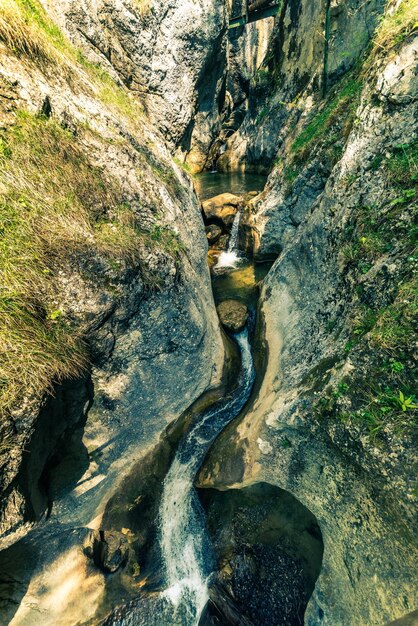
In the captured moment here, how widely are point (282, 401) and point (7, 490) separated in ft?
14.1

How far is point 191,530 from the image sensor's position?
5930mm

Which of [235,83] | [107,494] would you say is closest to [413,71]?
[107,494]

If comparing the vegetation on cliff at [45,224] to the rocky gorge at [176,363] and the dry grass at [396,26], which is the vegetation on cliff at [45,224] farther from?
the dry grass at [396,26]

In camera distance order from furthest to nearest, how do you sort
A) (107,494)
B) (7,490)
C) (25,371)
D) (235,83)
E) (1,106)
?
(235,83) < (107,494) < (1,106) < (25,371) < (7,490)

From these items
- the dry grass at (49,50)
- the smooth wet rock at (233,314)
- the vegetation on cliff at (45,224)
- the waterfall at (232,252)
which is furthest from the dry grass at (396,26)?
the waterfall at (232,252)

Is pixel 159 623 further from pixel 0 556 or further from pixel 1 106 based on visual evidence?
pixel 1 106

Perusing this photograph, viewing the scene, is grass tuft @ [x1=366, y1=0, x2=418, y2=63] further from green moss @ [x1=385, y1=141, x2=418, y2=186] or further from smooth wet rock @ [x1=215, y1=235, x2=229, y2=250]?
smooth wet rock @ [x1=215, y1=235, x2=229, y2=250]

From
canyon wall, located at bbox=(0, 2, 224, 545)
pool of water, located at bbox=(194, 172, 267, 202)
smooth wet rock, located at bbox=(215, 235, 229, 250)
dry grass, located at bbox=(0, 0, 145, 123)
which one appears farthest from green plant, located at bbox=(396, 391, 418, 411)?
pool of water, located at bbox=(194, 172, 267, 202)

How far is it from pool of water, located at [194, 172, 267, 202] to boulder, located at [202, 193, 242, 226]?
6.65 feet

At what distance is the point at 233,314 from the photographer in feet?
28.0

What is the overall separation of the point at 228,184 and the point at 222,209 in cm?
570

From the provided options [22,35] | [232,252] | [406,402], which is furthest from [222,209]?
[406,402]

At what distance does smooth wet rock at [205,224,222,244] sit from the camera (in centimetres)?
1243

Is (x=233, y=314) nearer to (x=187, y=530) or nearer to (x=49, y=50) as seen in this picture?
(x=187, y=530)
